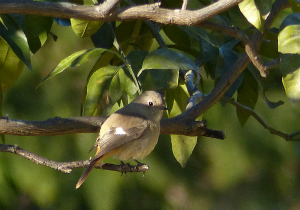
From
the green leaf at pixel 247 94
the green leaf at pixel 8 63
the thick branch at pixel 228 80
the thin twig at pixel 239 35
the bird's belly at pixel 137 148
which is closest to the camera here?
the thin twig at pixel 239 35

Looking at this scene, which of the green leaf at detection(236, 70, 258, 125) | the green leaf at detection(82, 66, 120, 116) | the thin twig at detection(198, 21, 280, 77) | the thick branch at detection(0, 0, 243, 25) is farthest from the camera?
the green leaf at detection(236, 70, 258, 125)

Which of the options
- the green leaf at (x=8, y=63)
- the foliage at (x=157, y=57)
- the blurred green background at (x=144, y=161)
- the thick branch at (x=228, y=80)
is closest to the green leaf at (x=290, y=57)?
the foliage at (x=157, y=57)

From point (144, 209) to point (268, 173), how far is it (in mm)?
783

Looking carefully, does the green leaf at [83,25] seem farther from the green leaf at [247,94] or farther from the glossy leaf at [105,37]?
the green leaf at [247,94]

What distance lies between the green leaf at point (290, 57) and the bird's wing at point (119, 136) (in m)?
0.77

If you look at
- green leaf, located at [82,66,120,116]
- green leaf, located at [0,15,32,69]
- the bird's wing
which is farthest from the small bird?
green leaf, located at [0,15,32,69]

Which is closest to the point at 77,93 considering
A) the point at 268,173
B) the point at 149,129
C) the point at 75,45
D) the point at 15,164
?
the point at 75,45

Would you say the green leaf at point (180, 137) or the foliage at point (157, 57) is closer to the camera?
the foliage at point (157, 57)

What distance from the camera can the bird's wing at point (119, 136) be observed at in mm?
1953

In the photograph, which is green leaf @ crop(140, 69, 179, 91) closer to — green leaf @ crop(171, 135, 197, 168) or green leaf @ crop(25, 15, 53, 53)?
green leaf @ crop(171, 135, 197, 168)

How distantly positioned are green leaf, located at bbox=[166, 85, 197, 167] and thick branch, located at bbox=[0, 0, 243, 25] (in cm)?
60

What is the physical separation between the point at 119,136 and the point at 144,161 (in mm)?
741

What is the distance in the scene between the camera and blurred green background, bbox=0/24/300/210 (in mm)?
2727

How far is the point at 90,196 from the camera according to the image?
279 cm
